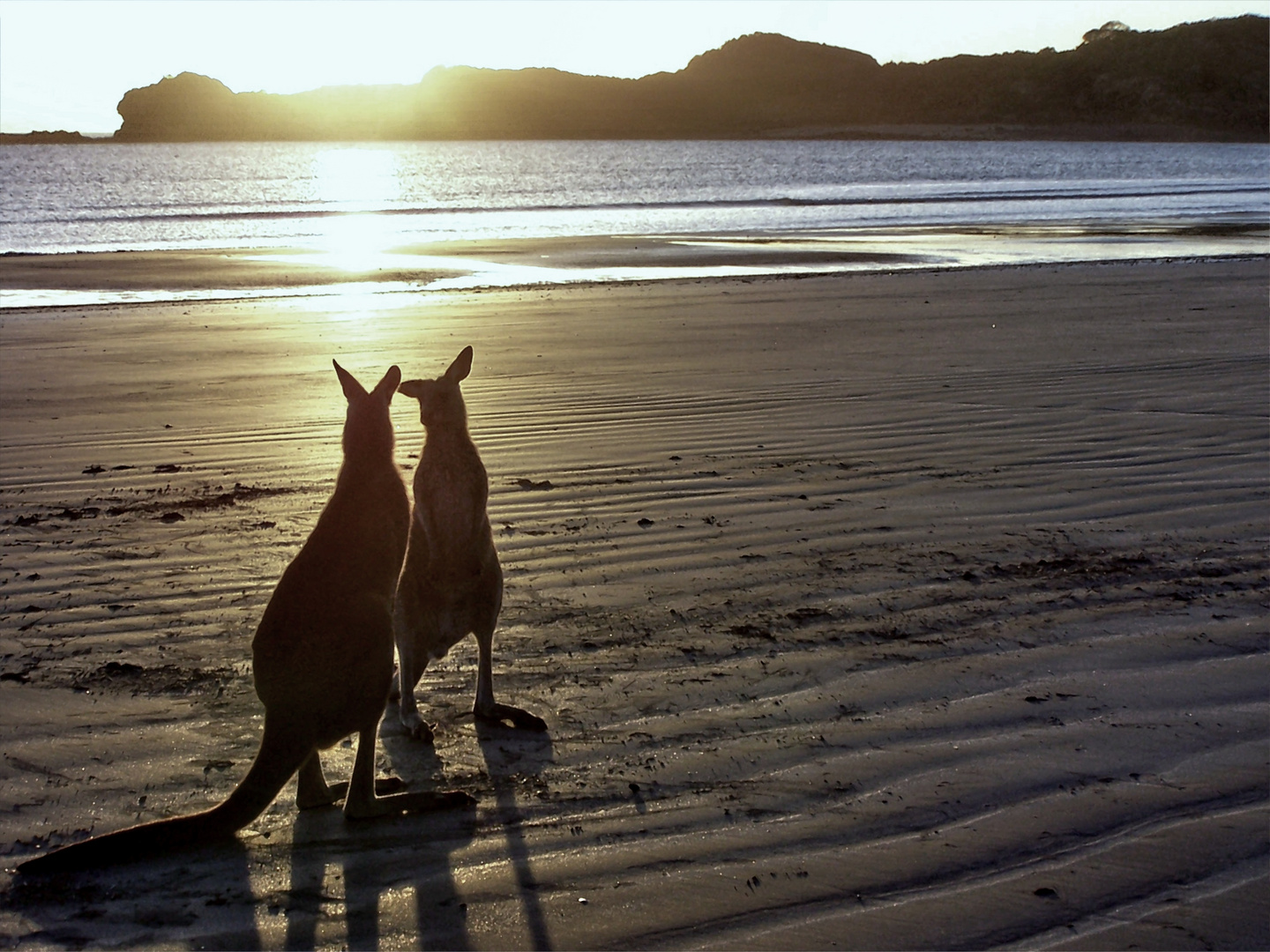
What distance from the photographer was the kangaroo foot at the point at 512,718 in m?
3.58

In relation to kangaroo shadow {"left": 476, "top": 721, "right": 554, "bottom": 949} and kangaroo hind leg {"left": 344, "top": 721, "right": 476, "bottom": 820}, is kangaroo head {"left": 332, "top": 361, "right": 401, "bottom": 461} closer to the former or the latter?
kangaroo hind leg {"left": 344, "top": 721, "right": 476, "bottom": 820}

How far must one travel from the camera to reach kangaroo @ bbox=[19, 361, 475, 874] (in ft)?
9.34

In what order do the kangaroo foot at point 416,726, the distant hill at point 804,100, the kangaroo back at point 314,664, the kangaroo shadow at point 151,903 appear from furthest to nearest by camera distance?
the distant hill at point 804,100 < the kangaroo foot at point 416,726 < the kangaroo back at point 314,664 < the kangaroo shadow at point 151,903

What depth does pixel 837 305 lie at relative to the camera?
42.0 feet

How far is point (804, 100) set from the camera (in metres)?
142

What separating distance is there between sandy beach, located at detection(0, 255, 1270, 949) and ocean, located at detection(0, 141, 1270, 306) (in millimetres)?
10198

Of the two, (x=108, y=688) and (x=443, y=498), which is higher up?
(x=443, y=498)

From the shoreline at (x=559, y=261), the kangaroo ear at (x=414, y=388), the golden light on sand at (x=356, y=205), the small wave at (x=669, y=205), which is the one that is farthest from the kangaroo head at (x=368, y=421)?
the small wave at (x=669, y=205)

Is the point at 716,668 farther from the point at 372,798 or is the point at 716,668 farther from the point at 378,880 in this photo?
the point at 378,880

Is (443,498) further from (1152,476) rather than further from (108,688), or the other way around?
(1152,476)

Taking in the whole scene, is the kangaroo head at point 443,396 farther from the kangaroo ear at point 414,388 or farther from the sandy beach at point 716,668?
the sandy beach at point 716,668

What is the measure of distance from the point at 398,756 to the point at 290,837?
533mm

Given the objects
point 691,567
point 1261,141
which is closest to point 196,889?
point 691,567

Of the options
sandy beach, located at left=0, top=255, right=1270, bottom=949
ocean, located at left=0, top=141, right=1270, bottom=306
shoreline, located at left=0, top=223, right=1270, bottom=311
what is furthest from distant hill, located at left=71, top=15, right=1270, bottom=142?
sandy beach, located at left=0, top=255, right=1270, bottom=949
